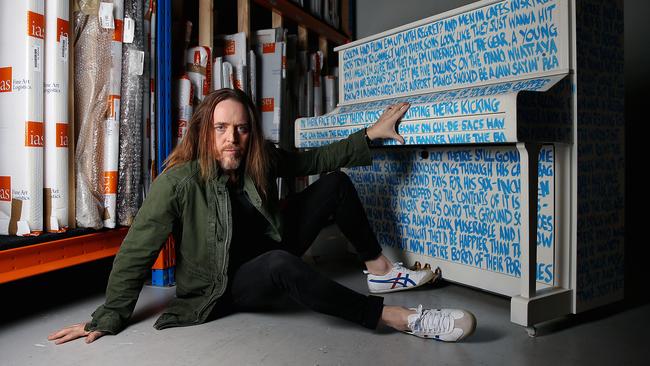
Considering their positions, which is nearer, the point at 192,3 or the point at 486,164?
the point at 486,164

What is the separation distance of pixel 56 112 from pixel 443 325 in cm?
133

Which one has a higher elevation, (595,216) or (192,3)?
(192,3)

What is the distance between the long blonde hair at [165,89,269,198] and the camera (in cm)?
150

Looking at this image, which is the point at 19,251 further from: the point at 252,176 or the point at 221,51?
the point at 221,51

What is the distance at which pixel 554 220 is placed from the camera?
1.57m

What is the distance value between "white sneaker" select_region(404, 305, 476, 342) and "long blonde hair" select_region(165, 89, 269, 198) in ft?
1.92

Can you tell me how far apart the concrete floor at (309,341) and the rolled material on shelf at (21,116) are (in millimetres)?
348

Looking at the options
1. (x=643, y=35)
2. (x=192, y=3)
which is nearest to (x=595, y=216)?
(x=643, y=35)

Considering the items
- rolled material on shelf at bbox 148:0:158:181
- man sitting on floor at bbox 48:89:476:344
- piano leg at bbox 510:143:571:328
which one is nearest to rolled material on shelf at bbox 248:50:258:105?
rolled material on shelf at bbox 148:0:158:181

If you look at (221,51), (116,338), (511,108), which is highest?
(221,51)

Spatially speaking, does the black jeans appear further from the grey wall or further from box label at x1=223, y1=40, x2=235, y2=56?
the grey wall

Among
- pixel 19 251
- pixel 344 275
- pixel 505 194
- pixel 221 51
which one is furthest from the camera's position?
pixel 221 51

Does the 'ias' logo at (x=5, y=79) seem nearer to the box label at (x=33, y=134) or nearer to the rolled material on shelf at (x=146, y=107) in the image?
the box label at (x=33, y=134)

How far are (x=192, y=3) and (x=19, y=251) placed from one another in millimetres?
1638
